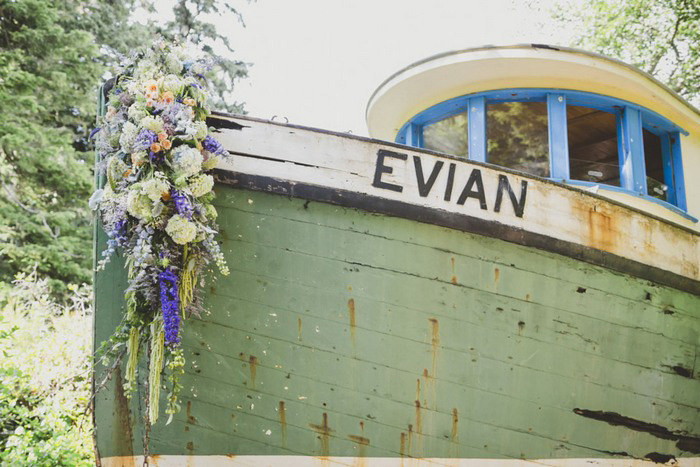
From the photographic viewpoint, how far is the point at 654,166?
14.0ft

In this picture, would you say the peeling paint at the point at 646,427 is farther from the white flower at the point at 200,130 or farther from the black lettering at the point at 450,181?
the white flower at the point at 200,130

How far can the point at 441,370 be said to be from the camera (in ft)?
8.73

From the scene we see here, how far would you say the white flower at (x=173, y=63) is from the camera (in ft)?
8.32

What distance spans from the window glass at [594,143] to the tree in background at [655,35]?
1124 centimetres

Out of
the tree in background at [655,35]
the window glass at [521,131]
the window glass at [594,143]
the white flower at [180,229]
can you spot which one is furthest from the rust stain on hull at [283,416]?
the tree in background at [655,35]

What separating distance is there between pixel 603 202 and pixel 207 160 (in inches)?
84.8

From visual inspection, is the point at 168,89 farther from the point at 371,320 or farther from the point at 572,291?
the point at 572,291

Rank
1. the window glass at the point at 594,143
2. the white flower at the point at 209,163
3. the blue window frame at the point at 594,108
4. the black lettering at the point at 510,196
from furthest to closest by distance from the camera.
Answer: the window glass at the point at 594,143
the blue window frame at the point at 594,108
the black lettering at the point at 510,196
the white flower at the point at 209,163

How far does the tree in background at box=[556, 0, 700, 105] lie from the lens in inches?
536

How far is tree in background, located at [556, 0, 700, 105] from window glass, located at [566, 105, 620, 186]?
1124 centimetres

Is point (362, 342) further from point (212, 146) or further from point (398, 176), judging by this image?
point (212, 146)

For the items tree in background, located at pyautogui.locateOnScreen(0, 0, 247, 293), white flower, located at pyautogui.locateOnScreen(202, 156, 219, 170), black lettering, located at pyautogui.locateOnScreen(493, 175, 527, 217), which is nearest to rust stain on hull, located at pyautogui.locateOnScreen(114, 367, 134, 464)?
white flower, located at pyautogui.locateOnScreen(202, 156, 219, 170)

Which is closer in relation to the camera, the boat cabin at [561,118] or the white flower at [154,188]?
the white flower at [154,188]

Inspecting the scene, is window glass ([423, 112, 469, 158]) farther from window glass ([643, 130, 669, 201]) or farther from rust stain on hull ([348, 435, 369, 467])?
rust stain on hull ([348, 435, 369, 467])
